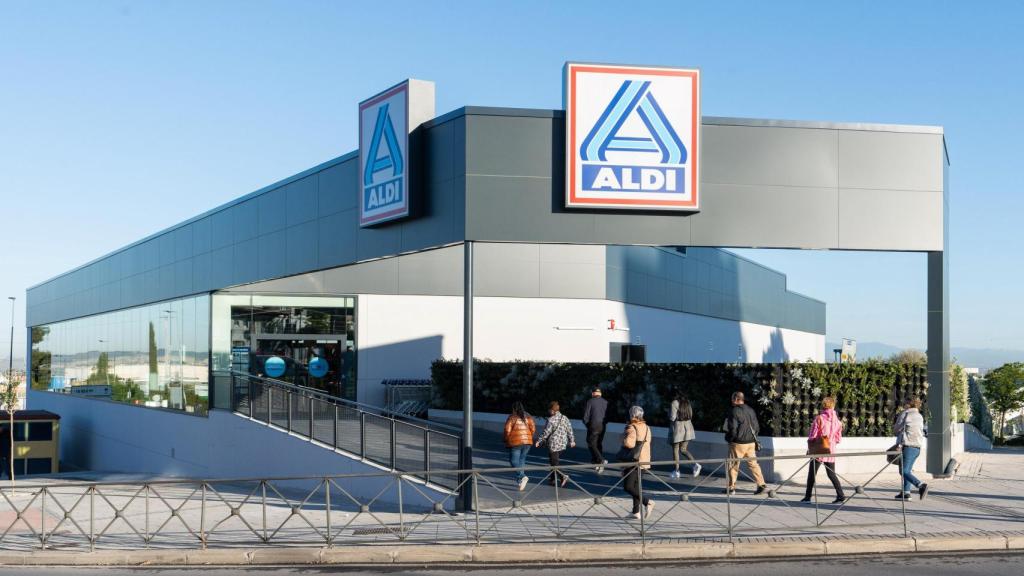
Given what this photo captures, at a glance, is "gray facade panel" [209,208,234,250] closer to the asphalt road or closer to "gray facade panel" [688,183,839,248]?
"gray facade panel" [688,183,839,248]

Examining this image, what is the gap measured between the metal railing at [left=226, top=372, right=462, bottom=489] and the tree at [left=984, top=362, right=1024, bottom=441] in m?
28.9

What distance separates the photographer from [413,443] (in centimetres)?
1870

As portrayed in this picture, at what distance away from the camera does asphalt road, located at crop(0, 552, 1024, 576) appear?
11.2 m

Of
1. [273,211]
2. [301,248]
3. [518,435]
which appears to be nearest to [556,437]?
[518,435]

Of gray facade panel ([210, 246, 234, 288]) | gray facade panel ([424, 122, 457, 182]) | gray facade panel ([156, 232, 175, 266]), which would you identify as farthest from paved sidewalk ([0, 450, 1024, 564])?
gray facade panel ([156, 232, 175, 266])

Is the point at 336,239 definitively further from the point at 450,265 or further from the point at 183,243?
the point at 450,265

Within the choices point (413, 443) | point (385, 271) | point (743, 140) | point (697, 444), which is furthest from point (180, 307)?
point (743, 140)

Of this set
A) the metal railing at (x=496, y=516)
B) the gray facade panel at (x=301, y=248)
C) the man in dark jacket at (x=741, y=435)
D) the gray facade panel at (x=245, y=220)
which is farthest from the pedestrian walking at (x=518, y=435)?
the gray facade panel at (x=245, y=220)

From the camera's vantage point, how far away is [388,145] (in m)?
18.6

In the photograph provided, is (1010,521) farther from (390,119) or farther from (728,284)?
(728,284)

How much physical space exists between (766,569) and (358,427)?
426 inches

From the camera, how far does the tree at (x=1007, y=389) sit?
39750 mm

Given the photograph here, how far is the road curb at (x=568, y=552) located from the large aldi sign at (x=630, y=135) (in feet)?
20.8

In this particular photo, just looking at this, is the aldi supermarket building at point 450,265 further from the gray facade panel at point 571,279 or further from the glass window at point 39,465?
the glass window at point 39,465
